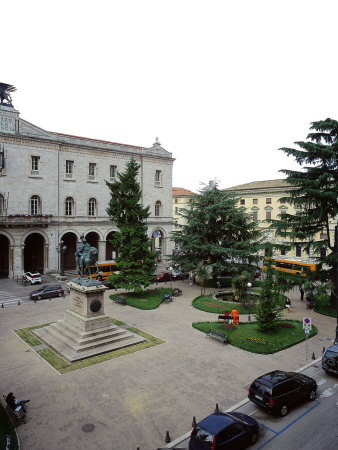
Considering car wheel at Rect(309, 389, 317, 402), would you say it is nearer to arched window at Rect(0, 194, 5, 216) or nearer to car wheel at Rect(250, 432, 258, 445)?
car wheel at Rect(250, 432, 258, 445)

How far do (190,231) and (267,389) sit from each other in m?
23.0

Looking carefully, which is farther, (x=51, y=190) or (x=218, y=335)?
(x=51, y=190)

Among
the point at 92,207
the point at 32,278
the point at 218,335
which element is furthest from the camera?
the point at 92,207

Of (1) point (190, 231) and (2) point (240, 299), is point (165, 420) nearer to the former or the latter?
(2) point (240, 299)

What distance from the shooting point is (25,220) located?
36.8 meters

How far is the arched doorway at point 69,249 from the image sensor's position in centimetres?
4403

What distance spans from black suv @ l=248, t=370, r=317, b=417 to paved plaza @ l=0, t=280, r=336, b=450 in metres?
1.13

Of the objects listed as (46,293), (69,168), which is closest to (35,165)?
(69,168)

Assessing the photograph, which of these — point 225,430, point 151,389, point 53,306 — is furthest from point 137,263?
point 225,430

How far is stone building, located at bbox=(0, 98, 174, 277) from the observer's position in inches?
1441

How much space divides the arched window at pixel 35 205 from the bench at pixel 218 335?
27.9 metres

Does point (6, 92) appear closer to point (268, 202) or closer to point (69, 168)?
point (69, 168)

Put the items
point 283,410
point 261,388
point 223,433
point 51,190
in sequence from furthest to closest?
point 51,190
point 261,388
point 283,410
point 223,433

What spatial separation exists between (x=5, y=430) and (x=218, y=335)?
11.3 m
